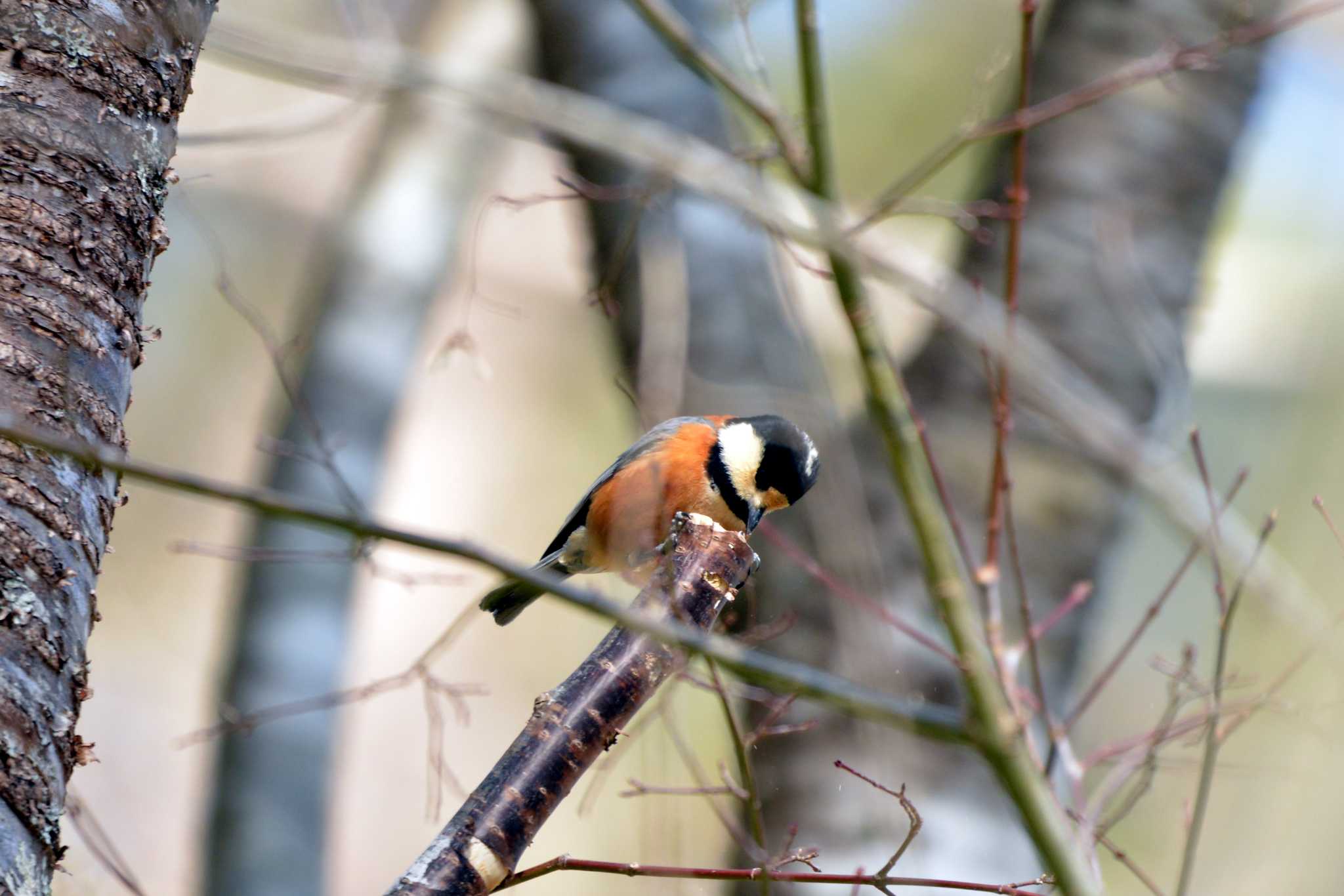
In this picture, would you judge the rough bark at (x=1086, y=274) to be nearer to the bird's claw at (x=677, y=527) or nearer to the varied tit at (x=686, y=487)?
the varied tit at (x=686, y=487)

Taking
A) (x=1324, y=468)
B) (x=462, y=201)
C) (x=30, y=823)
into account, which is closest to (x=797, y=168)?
(x=30, y=823)

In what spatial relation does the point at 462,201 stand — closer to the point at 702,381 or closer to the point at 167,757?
the point at 702,381

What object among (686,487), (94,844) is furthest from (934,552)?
(94,844)

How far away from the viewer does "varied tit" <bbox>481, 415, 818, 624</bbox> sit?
2.37 meters

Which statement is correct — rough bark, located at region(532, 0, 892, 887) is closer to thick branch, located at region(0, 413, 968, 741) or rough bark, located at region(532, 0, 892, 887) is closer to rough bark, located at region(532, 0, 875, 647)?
rough bark, located at region(532, 0, 875, 647)

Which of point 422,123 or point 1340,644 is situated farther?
point 422,123

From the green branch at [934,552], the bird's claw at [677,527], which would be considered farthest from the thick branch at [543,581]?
the bird's claw at [677,527]

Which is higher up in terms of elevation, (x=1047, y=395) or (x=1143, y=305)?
(x=1143, y=305)

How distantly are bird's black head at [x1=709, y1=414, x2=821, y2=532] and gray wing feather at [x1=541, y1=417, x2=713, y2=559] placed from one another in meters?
0.15

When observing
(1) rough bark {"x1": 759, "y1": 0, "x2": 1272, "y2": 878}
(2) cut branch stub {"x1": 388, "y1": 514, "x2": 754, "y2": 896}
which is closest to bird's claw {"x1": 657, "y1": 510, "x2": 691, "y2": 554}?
(2) cut branch stub {"x1": 388, "y1": 514, "x2": 754, "y2": 896}

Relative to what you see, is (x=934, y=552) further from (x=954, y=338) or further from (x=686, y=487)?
(x=954, y=338)

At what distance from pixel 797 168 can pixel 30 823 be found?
1822 mm

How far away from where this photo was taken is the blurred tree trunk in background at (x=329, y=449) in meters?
4.21

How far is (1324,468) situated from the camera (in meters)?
6.73
